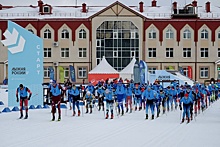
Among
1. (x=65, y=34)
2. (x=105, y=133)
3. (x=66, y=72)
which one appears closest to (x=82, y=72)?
(x=66, y=72)

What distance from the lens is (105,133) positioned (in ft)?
53.1

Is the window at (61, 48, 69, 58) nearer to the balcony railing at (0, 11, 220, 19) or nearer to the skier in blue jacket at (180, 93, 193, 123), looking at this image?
the balcony railing at (0, 11, 220, 19)

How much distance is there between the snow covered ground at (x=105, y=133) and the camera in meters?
13.7

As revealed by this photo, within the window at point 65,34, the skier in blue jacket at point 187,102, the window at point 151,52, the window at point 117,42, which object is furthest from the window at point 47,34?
the skier in blue jacket at point 187,102

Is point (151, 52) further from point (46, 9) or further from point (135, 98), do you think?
point (135, 98)

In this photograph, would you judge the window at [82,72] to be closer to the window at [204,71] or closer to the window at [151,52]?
the window at [151,52]

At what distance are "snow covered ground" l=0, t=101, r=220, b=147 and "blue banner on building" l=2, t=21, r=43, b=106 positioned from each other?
6720 mm

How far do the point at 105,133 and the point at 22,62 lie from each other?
14029 mm

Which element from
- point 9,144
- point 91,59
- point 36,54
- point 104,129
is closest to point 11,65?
point 36,54

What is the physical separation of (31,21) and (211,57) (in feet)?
81.3

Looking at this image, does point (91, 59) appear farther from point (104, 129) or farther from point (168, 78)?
point (104, 129)

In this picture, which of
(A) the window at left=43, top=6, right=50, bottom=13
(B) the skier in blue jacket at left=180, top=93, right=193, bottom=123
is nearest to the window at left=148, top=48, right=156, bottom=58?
(A) the window at left=43, top=6, right=50, bottom=13

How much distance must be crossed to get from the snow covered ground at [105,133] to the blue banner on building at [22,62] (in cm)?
672

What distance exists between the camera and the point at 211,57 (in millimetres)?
61875
